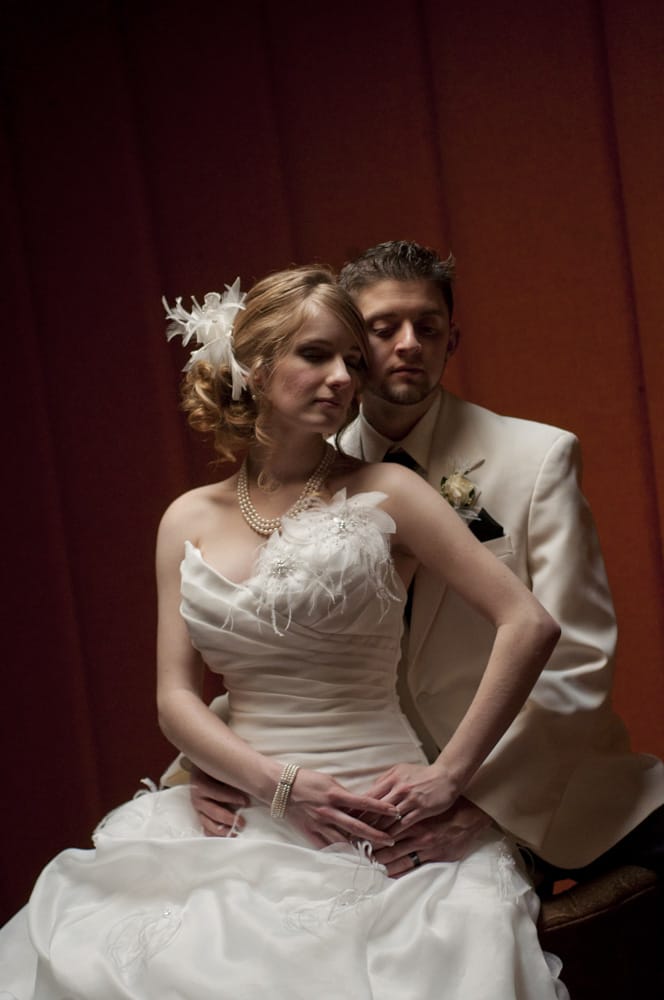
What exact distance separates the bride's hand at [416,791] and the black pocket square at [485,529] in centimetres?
42

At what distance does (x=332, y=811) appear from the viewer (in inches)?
68.0

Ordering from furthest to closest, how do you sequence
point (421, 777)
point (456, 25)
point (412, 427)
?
point (456, 25) → point (412, 427) → point (421, 777)

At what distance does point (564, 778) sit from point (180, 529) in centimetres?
75

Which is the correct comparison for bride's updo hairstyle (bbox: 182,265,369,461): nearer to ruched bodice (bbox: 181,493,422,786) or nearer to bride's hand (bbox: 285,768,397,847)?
ruched bodice (bbox: 181,493,422,786)

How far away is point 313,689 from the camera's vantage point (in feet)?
6.02

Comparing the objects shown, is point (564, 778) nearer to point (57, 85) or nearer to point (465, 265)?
point (465, 265)

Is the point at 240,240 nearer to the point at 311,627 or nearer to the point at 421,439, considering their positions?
the point at 421,439

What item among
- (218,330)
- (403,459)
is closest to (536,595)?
(403,459)

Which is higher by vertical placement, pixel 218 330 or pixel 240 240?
pixel 240 240

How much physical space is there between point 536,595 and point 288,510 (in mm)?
453

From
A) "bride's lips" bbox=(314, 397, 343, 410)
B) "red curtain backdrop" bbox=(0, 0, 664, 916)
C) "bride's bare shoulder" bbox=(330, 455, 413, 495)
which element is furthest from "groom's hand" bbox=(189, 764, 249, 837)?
"red curtain backdrop" bbox=(0, 0, 664, 916)

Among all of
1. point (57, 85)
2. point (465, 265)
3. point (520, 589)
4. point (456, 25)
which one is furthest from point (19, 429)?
point (520, 589)

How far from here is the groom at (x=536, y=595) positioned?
1.97 meters

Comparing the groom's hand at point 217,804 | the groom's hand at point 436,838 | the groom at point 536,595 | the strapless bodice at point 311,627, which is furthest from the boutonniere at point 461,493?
the groom's hand at point 217,804
